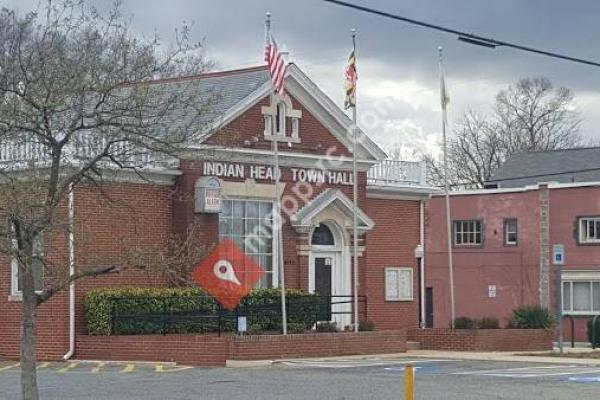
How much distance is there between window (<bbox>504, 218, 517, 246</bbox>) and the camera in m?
50.1

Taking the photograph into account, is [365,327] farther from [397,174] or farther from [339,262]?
[397,174]

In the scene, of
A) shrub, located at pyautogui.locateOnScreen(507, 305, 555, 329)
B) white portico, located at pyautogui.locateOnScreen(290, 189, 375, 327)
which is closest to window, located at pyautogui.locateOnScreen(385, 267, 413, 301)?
white portico, located at pyautogui.locateOnScreen(290, 189, 375, 327)

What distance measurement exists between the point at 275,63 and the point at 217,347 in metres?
6.96

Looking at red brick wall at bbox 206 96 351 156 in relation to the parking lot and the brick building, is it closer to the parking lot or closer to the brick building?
the brick building

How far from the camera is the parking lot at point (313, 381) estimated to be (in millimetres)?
19859

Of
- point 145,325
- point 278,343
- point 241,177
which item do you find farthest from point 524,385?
point 241,177

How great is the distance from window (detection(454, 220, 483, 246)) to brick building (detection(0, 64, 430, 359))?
13767 mm

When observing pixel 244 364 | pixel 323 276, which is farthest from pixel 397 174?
pixel 244 364

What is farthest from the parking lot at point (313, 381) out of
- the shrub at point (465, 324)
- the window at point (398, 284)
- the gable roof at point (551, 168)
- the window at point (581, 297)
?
the gable roof at point (551, 168)

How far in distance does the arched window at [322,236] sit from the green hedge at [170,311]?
12.1 feet

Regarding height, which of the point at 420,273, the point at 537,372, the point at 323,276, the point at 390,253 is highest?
the point at 390,253

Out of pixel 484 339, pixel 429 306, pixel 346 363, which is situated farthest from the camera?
pixel 429 306

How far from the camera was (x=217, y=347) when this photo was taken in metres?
26.1

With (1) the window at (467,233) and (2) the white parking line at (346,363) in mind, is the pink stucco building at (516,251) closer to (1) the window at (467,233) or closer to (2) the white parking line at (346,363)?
(1) the window at (467,233)
